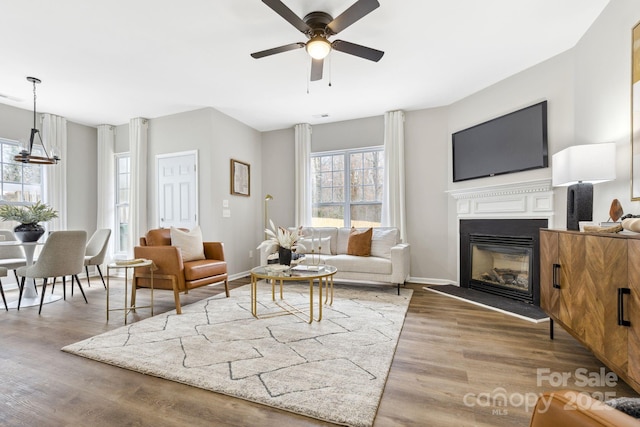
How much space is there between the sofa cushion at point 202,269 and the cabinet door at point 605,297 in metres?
3.33

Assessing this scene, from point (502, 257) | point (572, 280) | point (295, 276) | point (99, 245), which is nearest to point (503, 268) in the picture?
point (502, 257)

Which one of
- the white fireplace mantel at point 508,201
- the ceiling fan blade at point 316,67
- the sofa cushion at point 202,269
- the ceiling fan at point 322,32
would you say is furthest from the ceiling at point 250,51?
the sofa cushion at point 202,269

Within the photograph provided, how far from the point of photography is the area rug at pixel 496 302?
120 inches

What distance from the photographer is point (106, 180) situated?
562 cm

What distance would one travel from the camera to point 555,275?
2283mm

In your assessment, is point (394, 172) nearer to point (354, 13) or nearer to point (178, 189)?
point (354, 13)

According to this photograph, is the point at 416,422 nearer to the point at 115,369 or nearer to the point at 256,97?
the point at 115,369

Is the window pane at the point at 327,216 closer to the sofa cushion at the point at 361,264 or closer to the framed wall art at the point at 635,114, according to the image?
the sofa cushion at the point at 361,264

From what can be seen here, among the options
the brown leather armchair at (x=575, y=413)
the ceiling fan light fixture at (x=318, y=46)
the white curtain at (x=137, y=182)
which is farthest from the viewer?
the white curtain at (x=137, y=182)

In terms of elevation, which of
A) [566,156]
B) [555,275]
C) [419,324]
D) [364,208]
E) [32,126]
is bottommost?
[419,324]

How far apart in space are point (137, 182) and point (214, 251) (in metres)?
2.37

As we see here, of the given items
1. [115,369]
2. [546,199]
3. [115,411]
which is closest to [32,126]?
[115,369]

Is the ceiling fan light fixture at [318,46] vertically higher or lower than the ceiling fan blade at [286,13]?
lower

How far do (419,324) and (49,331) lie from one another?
3.37 meters
